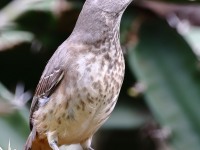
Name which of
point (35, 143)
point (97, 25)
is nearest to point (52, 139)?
point (35, 143)

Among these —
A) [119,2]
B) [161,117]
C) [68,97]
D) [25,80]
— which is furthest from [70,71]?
[25,80]

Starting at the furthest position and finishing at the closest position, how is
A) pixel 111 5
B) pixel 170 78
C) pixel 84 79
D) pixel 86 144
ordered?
pixel 170 78 < pixel 86 144 < pixel 111 5 < pixel 84 79

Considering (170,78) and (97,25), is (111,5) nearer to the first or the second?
(97,25)

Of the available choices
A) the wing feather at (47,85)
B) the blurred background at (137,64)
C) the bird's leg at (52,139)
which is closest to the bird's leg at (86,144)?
the bird's leg at (52,139)

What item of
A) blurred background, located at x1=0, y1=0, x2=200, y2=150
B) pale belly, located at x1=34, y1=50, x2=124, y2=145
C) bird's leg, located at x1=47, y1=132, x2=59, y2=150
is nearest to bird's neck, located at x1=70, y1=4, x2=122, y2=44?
pale belly, located at x1=34, y1=50, x2=124, y2=145

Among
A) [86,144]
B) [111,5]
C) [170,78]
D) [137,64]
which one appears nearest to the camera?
[111,5]

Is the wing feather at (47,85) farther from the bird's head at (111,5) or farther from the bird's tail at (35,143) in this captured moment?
the bird's head at (111,5)

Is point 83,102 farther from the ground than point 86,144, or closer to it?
farther from the ground

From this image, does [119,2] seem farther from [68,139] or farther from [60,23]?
[60,23]
